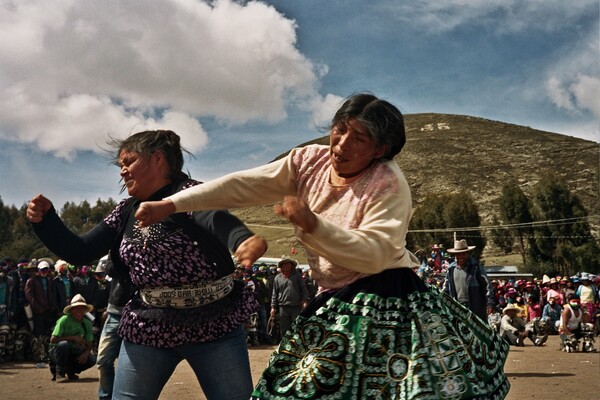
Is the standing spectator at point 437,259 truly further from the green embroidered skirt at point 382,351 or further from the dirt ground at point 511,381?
the green embroidered skirt at point 382,351

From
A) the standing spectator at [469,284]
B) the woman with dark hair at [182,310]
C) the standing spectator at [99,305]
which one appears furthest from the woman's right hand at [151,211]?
the standing spectator at [99,305]

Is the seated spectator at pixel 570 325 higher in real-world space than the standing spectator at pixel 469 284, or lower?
lower

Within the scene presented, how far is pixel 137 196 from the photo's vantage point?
347 cm

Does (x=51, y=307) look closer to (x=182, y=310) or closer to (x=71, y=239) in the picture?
(x=71, y=239)

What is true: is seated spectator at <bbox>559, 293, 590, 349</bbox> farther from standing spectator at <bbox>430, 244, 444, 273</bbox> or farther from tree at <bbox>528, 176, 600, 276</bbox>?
tree at <bbox>528, 176, 600, 276</bbox>

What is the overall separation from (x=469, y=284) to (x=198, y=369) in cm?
660

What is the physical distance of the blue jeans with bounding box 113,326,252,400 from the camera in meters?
3.22

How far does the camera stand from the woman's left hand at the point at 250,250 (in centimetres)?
267

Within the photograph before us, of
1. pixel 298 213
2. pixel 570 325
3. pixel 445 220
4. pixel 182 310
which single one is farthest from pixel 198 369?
pixel 445 220

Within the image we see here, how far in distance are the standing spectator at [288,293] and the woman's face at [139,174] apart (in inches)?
370

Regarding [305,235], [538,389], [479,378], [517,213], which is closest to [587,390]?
[538,389]

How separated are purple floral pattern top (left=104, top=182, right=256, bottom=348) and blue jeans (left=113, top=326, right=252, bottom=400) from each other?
0.05 meters

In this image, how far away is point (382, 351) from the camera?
246cm

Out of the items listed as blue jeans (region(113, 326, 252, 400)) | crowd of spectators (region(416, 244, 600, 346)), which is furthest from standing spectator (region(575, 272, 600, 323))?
blue jeans (region(113, 326, 252, 400))
